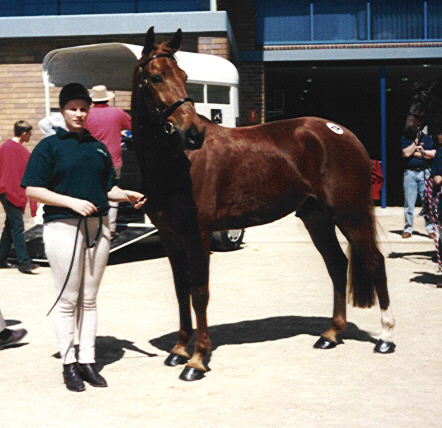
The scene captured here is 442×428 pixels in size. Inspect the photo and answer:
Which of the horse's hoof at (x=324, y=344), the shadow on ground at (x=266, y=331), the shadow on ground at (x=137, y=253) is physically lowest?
the shadow on ground at (x=137, y=253)

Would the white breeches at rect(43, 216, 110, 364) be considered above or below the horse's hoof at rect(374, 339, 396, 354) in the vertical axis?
above

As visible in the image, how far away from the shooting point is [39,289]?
7746mm

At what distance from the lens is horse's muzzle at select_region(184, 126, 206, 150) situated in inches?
159

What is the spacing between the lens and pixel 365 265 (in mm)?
5176

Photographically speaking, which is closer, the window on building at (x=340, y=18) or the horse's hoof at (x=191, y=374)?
the horse's hoof at (x=191, y=374)

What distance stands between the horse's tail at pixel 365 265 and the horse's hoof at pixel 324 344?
16.7 inches

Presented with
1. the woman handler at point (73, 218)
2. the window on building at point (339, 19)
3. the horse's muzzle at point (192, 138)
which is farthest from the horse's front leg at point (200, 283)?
the window on building at point (339, 19)

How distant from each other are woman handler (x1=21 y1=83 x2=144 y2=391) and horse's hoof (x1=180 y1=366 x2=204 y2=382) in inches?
20.7

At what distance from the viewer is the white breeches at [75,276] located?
13.9ft

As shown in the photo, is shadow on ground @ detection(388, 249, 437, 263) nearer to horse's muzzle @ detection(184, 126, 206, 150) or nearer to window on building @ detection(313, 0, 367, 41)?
horse's muzzle @ detection(184, 126, 206, 150)

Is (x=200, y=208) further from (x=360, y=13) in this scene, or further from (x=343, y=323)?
(x=360, y=13)

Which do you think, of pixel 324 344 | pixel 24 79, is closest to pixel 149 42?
pixel 324 344

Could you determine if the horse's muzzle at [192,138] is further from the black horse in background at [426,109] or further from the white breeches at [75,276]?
the black horse in background at [426,109]

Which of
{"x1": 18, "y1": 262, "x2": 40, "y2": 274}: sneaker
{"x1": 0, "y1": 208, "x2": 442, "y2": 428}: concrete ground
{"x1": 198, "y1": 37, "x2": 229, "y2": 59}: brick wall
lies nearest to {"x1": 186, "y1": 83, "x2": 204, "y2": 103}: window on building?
{"x1": 198, "y1": 37, "x2": 229, "y2": 59}: brick wall
